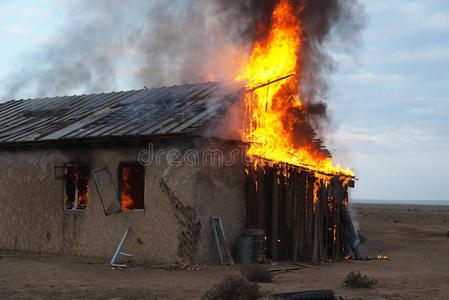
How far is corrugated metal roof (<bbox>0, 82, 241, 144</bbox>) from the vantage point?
14197 millimetres

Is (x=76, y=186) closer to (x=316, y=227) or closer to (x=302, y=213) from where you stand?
(x=302, y=213)

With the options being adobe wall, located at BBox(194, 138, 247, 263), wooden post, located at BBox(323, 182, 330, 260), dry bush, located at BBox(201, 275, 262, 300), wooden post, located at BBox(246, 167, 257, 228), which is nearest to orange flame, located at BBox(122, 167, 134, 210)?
adobe wall, located at BBox(194, 138, 247, 263)

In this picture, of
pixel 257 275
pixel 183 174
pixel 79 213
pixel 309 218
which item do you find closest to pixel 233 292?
pixel 257 275

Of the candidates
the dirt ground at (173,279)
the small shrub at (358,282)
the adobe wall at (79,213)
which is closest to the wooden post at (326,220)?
the dirt ground at (173,279)

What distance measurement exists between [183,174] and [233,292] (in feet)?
17.6

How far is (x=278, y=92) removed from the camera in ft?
55.6

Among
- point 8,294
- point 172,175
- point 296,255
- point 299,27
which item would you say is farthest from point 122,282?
point 299,27

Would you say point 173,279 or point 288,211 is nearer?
point 173,279

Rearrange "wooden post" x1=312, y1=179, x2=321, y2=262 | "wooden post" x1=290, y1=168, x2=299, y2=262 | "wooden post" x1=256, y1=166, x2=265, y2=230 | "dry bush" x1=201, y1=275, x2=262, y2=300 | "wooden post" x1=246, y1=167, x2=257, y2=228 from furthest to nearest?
"wooden post" x1=312, y1=179, x2=321, y2=262 → "wooden post" x1=290, y1=168, x2=299, y2=262 → "wooden post" x1=246, y1=167, x2=257, y2=228 → "wooden post" x1=256, y1=166, x2=265, y2=230 → "dry bush" x1=201, y1=275, x2=262, y2=300

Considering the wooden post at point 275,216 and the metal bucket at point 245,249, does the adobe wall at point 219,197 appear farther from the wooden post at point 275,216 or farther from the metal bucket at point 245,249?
the wooden post at point 275,216

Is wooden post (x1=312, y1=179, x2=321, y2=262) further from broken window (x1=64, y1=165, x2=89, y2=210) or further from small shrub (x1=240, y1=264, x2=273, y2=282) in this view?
broken window (x1=64, y1=165, x2=89, y2=210)

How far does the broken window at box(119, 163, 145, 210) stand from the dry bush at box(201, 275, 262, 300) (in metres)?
6.35
